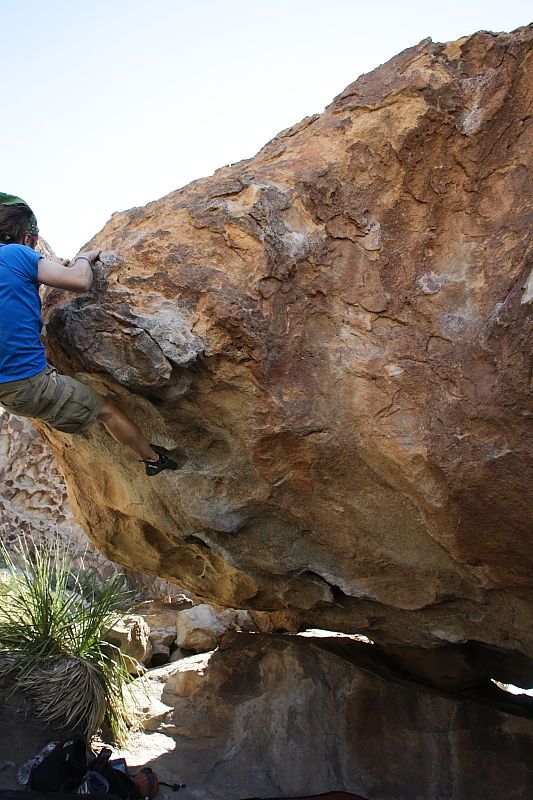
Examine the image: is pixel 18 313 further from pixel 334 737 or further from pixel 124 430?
pixel 334 737

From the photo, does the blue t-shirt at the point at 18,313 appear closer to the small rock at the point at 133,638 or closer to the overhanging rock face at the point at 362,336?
the overhanging rock face at the point at 362,336

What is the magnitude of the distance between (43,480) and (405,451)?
6.63m

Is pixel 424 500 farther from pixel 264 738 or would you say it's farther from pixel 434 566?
pixel 264 738

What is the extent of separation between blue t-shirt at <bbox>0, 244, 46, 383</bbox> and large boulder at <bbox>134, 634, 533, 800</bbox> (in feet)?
9.04

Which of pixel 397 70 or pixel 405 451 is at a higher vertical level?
pixel 397 70

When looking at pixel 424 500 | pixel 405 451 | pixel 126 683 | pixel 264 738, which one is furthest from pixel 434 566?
pixel 126 683

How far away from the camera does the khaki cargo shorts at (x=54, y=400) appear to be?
11.4ft

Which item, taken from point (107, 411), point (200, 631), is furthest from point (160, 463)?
point (200, 631)

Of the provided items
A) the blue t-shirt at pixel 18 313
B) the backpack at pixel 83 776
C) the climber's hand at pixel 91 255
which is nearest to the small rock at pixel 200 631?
the backpack at pixel 83 776

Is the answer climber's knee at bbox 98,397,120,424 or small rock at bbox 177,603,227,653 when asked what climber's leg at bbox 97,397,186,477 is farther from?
small rock at bbox 177,603,227,653

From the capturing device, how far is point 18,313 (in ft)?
11.1

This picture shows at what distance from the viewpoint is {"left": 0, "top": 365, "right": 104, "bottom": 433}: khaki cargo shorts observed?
11.4 ft

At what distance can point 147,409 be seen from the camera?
386cm

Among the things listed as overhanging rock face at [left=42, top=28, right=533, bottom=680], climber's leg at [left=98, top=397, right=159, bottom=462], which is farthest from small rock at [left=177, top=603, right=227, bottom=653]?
climber's leg at [left=98, top=397, right=159, bottom=462]
